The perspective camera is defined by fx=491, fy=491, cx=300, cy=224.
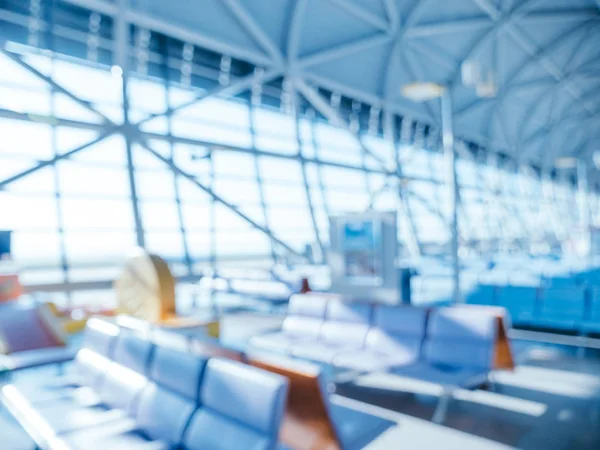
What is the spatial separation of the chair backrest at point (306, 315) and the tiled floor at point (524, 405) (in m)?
0.91

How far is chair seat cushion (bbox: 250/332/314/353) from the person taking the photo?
6081mm

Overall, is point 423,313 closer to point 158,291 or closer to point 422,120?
point 158,291

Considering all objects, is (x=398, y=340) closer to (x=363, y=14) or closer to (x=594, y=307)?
(x=594, y=307)

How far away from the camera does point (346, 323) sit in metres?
6.05

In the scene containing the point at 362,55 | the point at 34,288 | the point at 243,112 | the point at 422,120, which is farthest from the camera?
the point at 422,120

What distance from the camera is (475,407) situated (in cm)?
504

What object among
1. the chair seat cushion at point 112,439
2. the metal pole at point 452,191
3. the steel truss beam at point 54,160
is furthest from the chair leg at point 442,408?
the steel truss beam at point 54,160

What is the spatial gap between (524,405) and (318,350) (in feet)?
7.33

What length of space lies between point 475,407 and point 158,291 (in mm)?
4984

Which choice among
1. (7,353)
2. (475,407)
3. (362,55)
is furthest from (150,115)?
(475,407)

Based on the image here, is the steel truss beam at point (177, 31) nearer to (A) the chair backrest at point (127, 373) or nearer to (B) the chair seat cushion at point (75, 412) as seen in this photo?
(A) the chair backrest at point (127, 373)

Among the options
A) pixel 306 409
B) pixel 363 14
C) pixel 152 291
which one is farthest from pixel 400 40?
pixel 306 409

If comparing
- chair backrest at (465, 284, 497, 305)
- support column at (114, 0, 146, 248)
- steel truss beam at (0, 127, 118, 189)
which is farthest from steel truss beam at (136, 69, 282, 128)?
chair backrest at (465, 284, 497, 305)

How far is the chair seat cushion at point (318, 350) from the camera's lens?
215 inches
